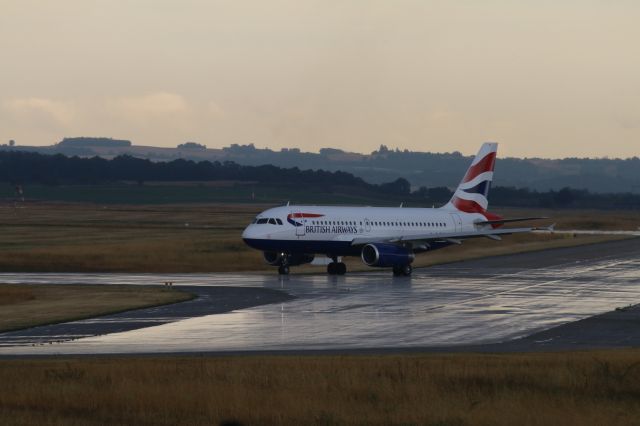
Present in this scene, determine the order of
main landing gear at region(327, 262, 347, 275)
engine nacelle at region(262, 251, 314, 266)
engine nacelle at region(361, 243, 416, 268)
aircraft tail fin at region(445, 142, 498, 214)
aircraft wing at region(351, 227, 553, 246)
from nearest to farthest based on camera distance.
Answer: engine nacelle at region(361, 243, 416, 268)
engine nacelle at region(262, 251, 314, 266)
aircraft wing at region(351, 227, 553, 246)
main landing gear at region(327, 262, 347, 275)
aircraft tail fin at region(445, 142, 498, 214)

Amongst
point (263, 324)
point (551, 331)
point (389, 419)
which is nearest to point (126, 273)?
point (263, 324)

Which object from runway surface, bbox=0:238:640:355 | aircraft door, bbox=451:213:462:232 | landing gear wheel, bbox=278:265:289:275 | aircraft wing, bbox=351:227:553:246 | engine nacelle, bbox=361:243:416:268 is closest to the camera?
runway surface, bbox=0:238:640:355

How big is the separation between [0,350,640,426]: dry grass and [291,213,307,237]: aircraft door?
3604 cm

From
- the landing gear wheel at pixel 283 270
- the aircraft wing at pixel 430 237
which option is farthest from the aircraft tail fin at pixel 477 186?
the landing gear wheel at pixel 283 270

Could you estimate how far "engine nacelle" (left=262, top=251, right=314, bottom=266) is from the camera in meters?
68.2

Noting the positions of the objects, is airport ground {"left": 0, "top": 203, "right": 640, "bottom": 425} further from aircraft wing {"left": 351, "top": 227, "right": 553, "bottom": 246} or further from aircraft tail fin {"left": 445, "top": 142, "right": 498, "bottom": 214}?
aircraft tail fin {"left": 445, "top": 142, "right": 498, "bottom": 214}

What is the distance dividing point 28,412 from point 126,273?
45233mm

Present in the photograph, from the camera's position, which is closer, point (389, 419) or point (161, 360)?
point (389, 419)

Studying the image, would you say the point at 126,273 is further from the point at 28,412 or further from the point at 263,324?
the point at 28,412

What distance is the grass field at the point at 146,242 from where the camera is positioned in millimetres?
75312

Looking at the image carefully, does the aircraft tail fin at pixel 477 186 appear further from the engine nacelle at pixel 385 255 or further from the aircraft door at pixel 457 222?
the engine nacelle at pixel 385 255

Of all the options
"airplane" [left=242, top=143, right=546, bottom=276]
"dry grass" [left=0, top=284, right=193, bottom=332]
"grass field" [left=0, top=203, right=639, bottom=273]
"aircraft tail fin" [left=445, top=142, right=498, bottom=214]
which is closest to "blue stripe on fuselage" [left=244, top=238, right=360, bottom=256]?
"airplane" [left=242, top=143, right=546, bottom=276]

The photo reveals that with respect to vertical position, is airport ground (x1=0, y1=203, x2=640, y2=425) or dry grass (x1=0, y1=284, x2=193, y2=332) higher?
airport ground (x1=0, y1=203, x2=640, y2=425)

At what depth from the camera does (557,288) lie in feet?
193
